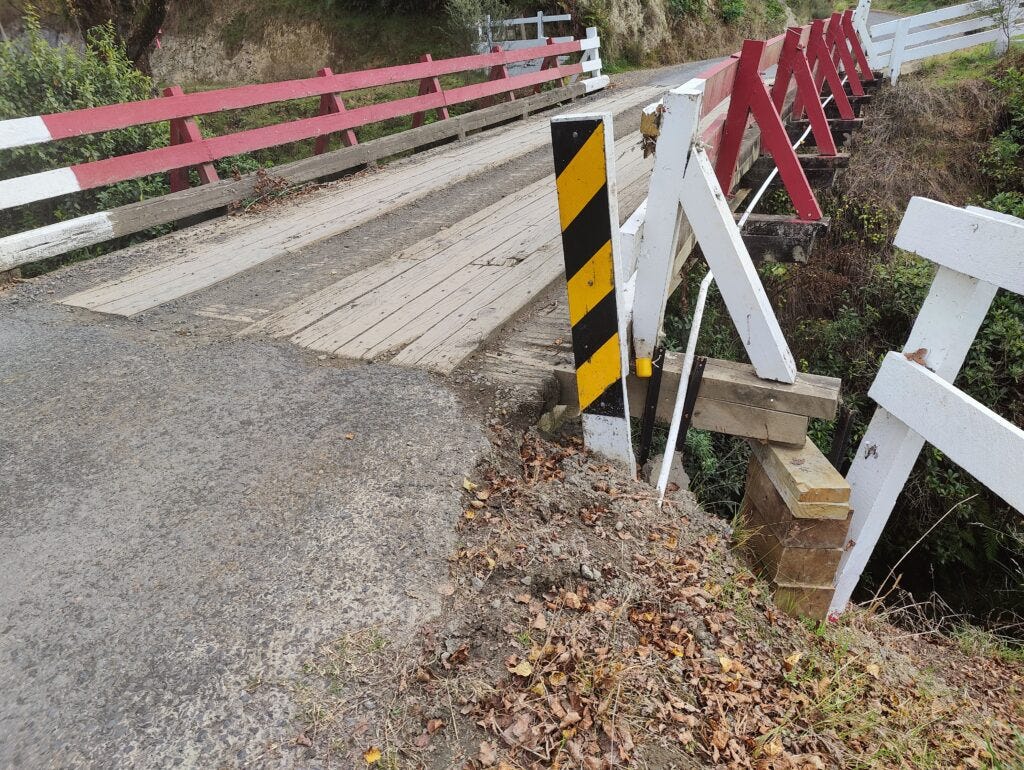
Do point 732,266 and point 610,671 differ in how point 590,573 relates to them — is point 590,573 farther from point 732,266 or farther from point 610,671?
point 732,266

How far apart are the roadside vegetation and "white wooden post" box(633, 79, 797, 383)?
42.2 inches

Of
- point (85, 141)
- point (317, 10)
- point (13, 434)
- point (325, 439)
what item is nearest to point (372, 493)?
point (325, 439)

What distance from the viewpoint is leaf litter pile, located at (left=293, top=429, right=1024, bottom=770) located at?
1768mm

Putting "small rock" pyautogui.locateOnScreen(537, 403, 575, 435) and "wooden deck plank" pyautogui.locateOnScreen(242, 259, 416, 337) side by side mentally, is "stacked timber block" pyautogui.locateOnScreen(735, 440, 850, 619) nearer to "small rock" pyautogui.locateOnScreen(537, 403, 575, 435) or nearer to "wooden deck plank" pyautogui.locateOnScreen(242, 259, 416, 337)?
"small rock" pyautogui.locateOnScreen(537, 403, 575, 435)

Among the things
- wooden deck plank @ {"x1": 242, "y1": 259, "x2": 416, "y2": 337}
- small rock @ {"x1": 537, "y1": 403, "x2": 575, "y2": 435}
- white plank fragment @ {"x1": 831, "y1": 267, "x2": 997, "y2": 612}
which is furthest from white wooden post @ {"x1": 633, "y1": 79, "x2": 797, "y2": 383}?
wooden deck plank @ {"x1": 242, "y1": 259, "x2": 416, "y2": 337}

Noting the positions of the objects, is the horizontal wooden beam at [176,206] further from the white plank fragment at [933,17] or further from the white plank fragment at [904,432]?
the white plank fragment at [933,17]

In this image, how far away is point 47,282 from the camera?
4895mm

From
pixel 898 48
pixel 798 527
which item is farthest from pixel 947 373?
pixel 898 48

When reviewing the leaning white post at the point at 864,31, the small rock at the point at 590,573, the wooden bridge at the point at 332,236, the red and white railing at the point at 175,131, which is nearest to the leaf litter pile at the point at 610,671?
the small rock at the point at 590,573

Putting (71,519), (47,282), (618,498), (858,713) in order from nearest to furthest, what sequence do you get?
(858,713), (71,519), (618,498), (47,282)

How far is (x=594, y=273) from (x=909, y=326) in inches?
207

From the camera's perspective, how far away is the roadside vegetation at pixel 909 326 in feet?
17.0

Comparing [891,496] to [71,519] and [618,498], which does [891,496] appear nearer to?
[618,498]

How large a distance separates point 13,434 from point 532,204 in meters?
4.63
